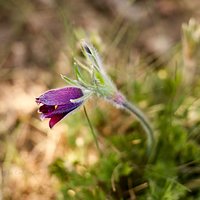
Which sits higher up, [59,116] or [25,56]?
[25,56]

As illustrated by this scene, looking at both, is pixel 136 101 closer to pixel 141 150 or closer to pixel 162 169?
pixel 141 150

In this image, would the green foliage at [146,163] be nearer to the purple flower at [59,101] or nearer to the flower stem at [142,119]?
the flower stem at [142,119]

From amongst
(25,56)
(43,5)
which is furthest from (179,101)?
(43,5)

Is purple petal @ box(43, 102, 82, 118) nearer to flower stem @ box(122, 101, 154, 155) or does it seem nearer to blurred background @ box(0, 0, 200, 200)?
flower stem @ box(122, 101, 154, 155)

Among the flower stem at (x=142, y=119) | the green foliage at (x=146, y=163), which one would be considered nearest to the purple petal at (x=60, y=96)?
the flower stem at (x=142, y=119)

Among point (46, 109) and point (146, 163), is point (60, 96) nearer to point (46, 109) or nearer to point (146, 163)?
point (46, 109)

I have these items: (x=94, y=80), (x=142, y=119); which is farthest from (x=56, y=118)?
(x=142, y=119)
